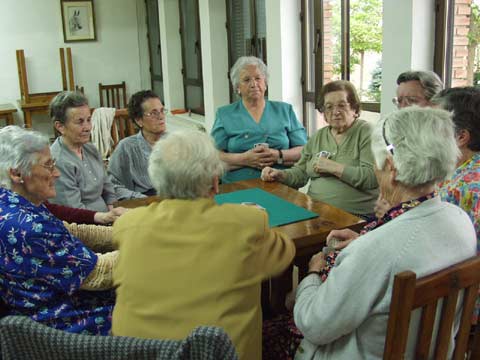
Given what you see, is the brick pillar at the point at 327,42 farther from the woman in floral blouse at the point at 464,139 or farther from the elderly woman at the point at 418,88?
the woman in floral blouse at the point at 464,139

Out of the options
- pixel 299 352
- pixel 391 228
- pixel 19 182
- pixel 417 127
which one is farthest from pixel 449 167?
pixel 19 182

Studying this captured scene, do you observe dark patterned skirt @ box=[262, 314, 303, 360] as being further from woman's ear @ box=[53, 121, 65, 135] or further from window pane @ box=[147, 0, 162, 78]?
window pane @ box=[147, 0, 162, 78]

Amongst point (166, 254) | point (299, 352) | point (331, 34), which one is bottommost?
point (299, 352)

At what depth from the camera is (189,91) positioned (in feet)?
22.1

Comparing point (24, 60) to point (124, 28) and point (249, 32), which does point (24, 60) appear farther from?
point (249, 32)

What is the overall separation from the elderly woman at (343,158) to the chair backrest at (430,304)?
1174 mm

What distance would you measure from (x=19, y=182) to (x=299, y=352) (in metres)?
1.05

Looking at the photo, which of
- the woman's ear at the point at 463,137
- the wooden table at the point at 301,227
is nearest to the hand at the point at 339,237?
the wooden table at the point at 301,227

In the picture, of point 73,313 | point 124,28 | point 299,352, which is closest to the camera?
point 299,352

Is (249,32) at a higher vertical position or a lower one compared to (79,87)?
higher

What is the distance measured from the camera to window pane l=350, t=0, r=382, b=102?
3.32 meters

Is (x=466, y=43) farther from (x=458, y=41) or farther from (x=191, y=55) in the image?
(x=191, y=55)

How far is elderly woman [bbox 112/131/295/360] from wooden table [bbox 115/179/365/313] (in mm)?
285

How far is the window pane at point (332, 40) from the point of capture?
3.75 metres
